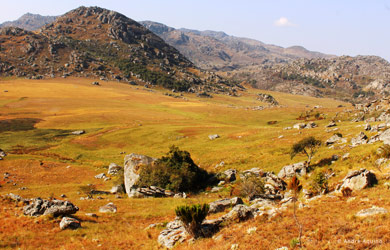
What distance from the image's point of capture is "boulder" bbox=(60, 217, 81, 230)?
69.3ft

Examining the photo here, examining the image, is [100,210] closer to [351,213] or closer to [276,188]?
[276,188]

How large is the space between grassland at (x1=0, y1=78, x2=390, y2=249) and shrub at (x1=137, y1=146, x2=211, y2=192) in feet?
11.3

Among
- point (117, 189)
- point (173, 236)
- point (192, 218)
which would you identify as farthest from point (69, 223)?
point (117, 189)

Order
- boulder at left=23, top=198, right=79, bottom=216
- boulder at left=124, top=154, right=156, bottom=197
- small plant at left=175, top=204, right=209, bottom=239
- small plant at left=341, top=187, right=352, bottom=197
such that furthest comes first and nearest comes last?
boulder at left=124, top=154, right=156, bottom=197
boulder at left=23, top=198, right=79, bottom=216
small plant at left=341, top=187, right=352, bottom=197
small plant at left=175, top=204, right=209, bottom=239

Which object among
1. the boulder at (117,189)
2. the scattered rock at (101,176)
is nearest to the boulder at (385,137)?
the boulder at (117,189)

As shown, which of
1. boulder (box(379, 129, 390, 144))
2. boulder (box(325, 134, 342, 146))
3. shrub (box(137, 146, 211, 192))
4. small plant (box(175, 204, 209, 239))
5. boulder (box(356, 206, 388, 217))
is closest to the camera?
boulder (box(356, 206, 388, 217))

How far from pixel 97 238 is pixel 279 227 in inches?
579

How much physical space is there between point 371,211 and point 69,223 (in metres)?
23.7

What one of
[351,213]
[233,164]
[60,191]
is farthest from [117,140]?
[351,213]

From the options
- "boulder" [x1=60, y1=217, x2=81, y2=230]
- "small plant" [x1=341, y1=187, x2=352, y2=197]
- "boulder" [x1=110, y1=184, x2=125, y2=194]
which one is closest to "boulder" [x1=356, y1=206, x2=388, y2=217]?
"small plant" [x1=341, y1=187, x2=352, y2=197]

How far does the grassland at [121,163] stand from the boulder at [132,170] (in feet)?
18.9

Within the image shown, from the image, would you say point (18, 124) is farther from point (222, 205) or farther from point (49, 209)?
point (222, 205)

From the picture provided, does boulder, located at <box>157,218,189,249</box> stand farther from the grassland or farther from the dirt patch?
the dirt patch

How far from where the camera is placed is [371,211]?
14977mm
